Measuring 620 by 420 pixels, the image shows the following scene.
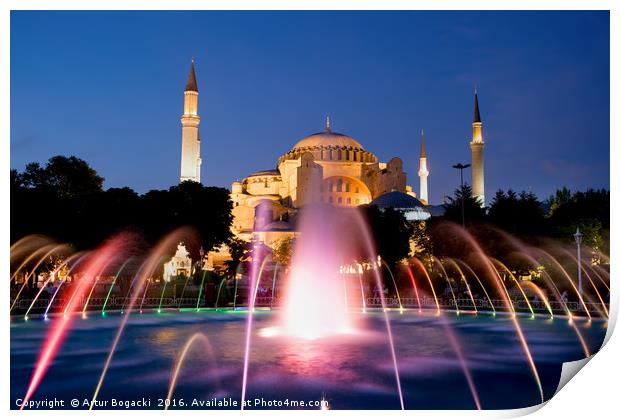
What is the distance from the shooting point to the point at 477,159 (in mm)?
70062

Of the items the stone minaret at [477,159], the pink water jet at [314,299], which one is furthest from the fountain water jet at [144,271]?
the stone minaret at [477,159]

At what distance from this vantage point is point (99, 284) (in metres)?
38.2

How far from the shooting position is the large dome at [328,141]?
86.8 meters

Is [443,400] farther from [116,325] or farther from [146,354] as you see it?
[116,325]

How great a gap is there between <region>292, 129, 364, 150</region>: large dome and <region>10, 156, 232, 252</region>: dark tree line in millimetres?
37692

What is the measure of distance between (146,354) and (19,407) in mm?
3955

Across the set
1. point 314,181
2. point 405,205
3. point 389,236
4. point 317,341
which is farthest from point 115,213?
point 314,181

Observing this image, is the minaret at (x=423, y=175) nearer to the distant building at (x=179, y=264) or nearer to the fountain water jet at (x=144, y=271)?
the distant building at (x=179, y=264)

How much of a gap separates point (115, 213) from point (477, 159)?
4329cm

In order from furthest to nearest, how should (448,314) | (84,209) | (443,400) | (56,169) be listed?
(56,169), (84,209), (448,314), (443,400)

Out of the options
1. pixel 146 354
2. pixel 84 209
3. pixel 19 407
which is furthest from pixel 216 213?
pixel 19 407

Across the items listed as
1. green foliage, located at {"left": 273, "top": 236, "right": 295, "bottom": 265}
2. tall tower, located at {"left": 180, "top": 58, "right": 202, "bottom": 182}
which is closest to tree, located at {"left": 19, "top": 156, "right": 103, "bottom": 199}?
tall tower, located at {"left": 180, "top": 58, "right": 202, "bottom": 182}

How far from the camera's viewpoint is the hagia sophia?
67.5 m
